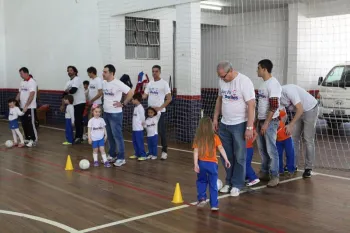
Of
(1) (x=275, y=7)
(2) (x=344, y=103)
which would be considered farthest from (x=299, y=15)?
(2) (x=344, y=103)

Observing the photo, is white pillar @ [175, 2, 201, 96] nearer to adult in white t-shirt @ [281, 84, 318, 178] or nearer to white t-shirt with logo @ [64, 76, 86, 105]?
white t-shirt with logo @ [64, 76, 86, 105]

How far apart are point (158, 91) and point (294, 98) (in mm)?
2600

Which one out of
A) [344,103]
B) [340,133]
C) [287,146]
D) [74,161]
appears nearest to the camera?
[287,146]

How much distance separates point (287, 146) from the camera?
6320 millimetres

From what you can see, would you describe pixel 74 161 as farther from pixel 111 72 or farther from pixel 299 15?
pixel 299 15

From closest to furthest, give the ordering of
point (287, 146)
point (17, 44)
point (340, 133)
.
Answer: point (287, 146)
point (340, 133)
point (17, 44)

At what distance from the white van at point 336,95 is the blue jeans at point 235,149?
228 inches

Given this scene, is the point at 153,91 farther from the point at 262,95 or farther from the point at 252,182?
the point at 252,182

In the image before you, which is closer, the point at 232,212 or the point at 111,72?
the point at 232,212

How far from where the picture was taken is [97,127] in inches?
275

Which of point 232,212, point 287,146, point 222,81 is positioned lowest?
point 232,212

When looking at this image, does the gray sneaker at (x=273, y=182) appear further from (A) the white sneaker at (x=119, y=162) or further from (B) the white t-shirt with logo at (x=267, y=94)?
(A) the white sneaker at (x=119, y=162)

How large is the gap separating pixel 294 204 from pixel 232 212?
32.4 inches

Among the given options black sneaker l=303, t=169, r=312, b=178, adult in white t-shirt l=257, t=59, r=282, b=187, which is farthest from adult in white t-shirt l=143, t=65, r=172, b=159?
black sneaker l=303, t=169, r=312, b=178
